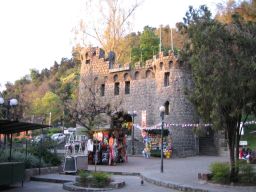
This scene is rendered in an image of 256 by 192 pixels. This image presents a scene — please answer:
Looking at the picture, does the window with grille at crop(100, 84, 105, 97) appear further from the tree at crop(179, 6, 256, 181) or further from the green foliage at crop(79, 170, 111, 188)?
the green foliage at crop(79, 170, 111, 188)

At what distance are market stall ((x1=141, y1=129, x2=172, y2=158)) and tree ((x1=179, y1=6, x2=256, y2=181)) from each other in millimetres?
18211

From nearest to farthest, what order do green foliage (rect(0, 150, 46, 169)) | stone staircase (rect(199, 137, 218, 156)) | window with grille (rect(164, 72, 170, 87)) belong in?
green foliage (rect(0, 150, 46, 169)) → stone staircase (rect(199, 137, 218, 156)) → window with grille (rect(164, 72, 170, 87))

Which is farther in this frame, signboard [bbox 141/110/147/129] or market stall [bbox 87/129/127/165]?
signboard [bbox 141/110/147/129]

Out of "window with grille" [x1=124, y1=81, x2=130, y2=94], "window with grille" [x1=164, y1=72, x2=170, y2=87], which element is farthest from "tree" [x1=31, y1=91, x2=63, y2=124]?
"window with grille" [x1=164, y1=72, x2=170, y2=87]

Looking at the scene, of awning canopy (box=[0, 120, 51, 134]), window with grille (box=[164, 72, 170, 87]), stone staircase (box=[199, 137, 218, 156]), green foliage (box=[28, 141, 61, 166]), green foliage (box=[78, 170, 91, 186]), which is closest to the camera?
awning canopy (box=[0, 120, 51, 134])

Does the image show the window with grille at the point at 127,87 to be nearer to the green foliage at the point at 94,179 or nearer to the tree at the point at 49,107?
the tree at the point at 49,107

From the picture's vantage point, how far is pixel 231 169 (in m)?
15.0

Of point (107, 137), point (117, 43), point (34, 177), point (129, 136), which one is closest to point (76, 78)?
point (117, 43)

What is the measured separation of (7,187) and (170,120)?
79.2ft

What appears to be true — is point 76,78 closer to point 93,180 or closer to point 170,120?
point 170,120

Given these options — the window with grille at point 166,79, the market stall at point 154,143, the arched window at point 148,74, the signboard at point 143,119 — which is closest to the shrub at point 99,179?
the market stall at point 154,143

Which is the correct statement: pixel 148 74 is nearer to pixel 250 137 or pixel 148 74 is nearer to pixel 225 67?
pixel 250 137

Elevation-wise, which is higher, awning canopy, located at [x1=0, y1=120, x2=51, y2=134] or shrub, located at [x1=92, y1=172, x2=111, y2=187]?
awning canopy, located at [x1=0, y1=120, x2=51, y2=134]

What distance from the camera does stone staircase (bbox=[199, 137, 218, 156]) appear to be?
122 ft
